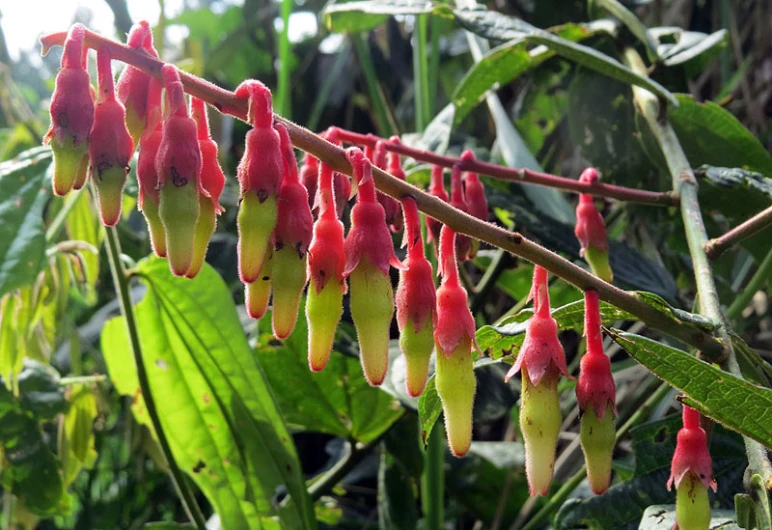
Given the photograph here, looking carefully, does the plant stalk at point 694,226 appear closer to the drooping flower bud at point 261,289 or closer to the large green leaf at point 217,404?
the drooping flower bud at point 261,289

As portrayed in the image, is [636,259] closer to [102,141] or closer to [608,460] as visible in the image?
[608,460]

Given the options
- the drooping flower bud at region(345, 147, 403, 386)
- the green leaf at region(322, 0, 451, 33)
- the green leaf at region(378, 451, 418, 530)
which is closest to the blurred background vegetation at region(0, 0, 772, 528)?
the green leaf at region(378, 451, 418, 530)

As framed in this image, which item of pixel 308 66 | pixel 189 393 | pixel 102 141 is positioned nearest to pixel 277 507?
pixel 189 393

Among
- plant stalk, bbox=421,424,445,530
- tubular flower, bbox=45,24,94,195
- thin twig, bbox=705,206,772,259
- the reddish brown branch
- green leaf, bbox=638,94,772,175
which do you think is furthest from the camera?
plant stalk, bbox=421,424,445,530

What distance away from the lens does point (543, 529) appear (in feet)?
4.53

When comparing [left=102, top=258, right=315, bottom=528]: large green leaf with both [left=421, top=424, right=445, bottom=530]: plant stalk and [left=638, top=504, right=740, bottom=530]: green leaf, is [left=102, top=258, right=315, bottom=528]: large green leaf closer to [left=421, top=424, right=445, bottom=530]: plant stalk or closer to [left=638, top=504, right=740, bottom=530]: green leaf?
[left=421, top=424, right=445, bottom=530]: plant stalk

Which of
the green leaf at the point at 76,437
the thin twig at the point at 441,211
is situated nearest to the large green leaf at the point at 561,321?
the thin twig at the point at 441,211

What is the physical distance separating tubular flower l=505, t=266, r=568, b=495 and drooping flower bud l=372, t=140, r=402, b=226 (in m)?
0.23

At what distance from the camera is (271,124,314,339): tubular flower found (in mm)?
567

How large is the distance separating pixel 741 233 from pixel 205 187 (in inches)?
20.8

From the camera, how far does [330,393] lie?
1.21 meters

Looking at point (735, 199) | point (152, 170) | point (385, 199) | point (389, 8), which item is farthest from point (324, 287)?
point (735, 199)

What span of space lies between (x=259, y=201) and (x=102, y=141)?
120 millimetres

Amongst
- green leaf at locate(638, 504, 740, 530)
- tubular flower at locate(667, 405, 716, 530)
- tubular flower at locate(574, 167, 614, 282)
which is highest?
tubular flower at locate(574, 167, 614, 282)
